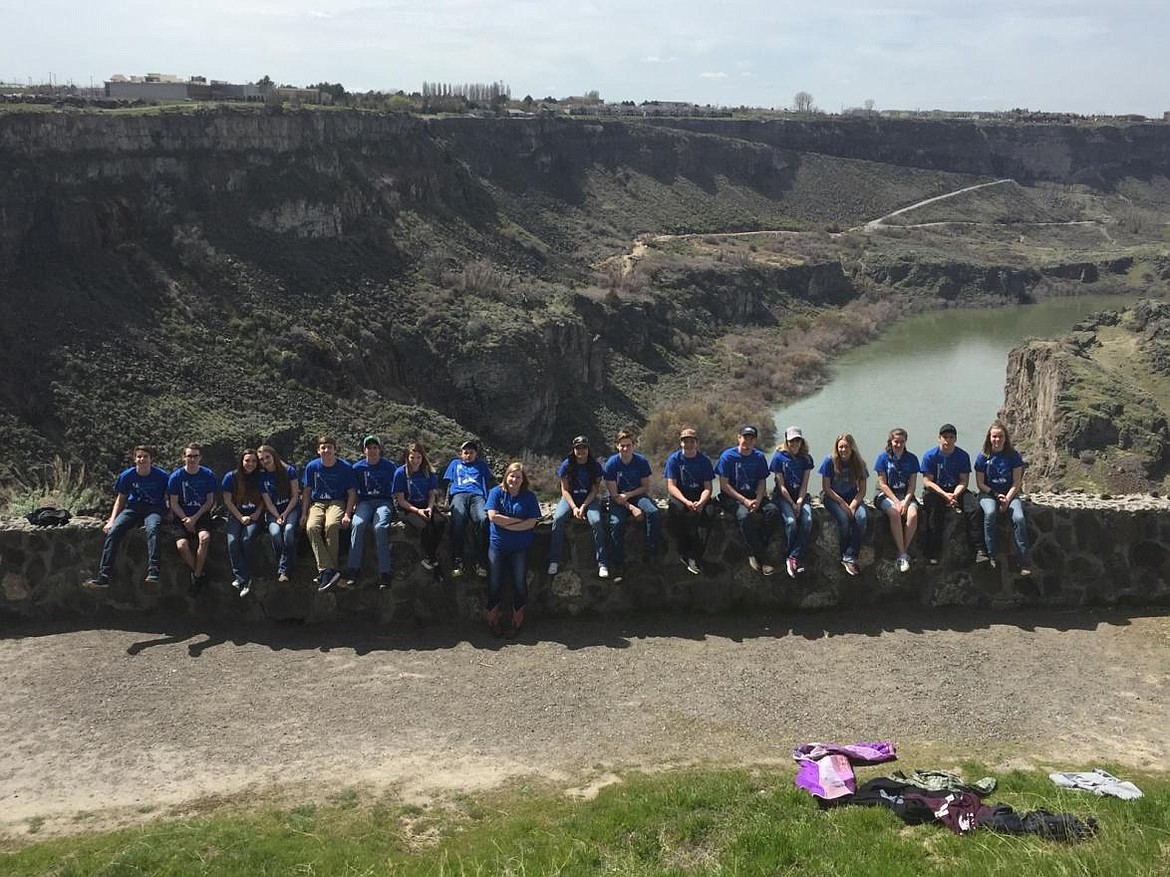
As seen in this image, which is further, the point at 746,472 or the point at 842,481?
the point at 746,472

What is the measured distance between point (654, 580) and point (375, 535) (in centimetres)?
242

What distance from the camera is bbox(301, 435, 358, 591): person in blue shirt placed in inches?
361

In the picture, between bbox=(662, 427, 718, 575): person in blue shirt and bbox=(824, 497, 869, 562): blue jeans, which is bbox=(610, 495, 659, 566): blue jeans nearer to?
bbox=(662, 427, 718, 575): person in blue shirt

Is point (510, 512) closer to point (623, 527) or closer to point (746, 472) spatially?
point (623, 527)

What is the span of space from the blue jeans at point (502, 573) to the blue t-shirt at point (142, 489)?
295 centimetres

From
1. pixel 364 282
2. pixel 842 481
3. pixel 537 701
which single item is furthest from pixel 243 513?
pixel 364 282

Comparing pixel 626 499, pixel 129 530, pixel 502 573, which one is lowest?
pixel 502 573

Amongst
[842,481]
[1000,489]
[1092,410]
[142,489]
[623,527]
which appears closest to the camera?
[623,527]

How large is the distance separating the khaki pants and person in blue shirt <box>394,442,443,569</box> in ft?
1.84

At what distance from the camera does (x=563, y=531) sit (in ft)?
30.8

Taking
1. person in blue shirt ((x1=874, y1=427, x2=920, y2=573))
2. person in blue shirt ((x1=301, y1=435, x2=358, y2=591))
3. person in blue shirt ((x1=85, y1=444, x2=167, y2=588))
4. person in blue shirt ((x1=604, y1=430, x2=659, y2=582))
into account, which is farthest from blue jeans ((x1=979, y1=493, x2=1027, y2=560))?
person in blue shirt ((x1=85, y1=444, x2=167, y2=588))

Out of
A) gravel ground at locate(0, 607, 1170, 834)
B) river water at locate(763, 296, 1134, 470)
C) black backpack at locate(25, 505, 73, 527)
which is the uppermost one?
black backpack at locate(25, 505, 73, 527)

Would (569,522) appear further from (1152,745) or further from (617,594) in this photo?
(1152,745)

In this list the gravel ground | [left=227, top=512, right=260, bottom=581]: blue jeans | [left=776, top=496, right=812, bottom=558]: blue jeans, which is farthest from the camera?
[left=776, top=496, right=812, bottom=558]: blue jeans
